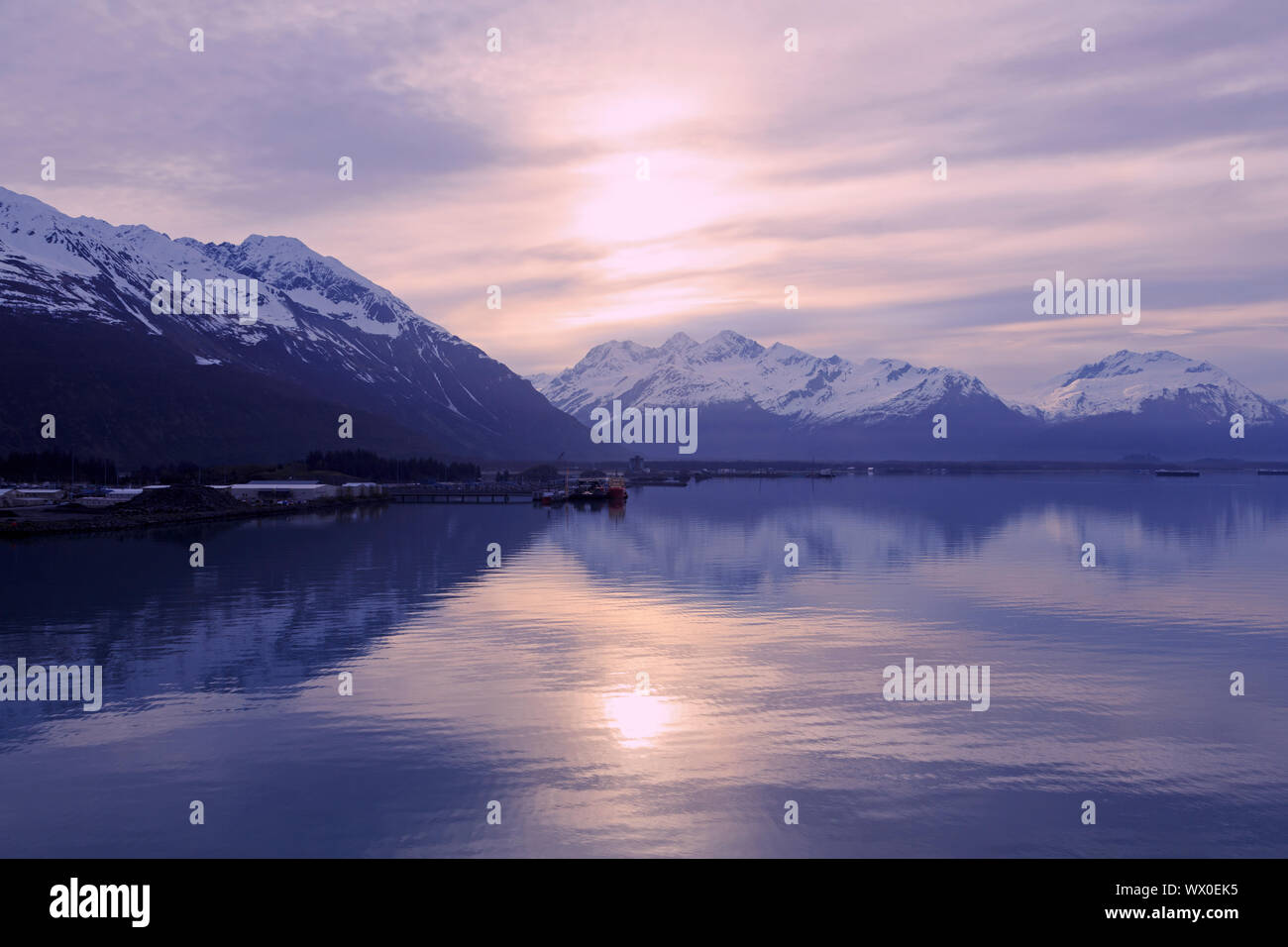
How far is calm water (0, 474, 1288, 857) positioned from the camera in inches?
1078

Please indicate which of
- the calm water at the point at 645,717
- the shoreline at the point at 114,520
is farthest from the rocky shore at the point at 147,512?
the calm water at the point at 645,717

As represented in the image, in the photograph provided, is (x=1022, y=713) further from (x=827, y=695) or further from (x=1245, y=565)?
(x=1245, y=565)

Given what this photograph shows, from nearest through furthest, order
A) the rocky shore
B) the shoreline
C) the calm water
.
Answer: the calm water
the shoreline
the rocky shore

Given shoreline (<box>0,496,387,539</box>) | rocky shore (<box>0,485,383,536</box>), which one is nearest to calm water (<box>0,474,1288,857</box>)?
Answer: shoreline (<box>0,496,387,539</box>)

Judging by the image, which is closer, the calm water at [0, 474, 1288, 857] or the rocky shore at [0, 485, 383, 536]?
the calm water at [0, 474, 1288, 857]

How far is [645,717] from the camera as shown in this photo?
38375 mm

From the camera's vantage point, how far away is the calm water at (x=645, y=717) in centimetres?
2738

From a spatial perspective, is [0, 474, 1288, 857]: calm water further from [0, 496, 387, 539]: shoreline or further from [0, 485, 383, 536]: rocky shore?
[0, 485, 383, 536]: rocky shore

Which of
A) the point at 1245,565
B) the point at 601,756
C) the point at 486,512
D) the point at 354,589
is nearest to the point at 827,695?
the point at 601,756

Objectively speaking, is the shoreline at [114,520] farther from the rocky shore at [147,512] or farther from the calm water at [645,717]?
the calm water at [645,717]

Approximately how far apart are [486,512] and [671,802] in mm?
162572

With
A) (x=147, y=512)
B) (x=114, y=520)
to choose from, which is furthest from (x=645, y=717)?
(x=147, y=512)

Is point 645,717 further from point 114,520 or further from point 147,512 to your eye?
point 147,512
